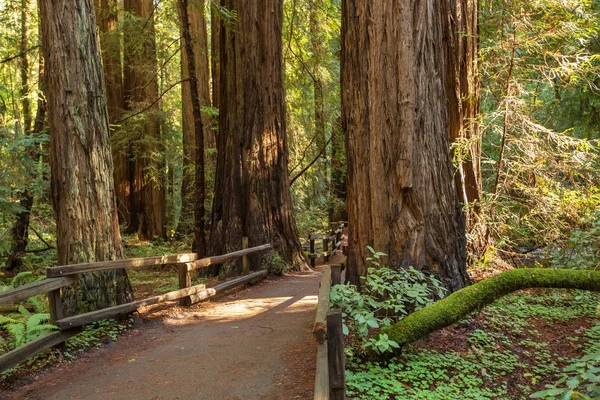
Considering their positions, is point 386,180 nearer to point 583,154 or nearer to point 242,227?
point 583,154

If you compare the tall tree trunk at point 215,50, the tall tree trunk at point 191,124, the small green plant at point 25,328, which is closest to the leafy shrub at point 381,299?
the small green plant at point 25,328

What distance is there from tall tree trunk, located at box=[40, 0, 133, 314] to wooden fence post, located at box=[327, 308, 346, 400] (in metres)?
4.28

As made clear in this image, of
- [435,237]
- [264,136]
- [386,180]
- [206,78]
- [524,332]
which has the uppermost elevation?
[206,78]

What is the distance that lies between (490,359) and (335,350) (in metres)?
2.43

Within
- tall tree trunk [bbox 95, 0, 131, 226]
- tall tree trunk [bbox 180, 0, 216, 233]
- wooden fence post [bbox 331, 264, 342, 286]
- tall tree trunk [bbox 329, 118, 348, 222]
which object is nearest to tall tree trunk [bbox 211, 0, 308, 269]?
tall tree trunk [bbox 329, 118, 348, 222]

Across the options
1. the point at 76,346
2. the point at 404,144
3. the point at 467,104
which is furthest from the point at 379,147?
the point at 76,346

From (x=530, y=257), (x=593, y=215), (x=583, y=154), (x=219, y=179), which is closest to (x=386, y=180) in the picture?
(x=593, y=215)

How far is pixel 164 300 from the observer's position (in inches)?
288

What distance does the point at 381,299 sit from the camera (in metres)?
5.24

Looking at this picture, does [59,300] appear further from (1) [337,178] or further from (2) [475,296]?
(1) [337,178]

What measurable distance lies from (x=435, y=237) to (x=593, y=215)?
329cm

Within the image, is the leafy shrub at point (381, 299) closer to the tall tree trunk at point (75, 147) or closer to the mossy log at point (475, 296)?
the mossy log at point (475, 296)

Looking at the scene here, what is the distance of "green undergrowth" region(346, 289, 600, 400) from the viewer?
13.7ft

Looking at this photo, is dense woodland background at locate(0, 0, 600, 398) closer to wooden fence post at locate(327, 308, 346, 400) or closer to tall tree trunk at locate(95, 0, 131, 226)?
wooden fence post at locate(327, 308, 346, 400)
